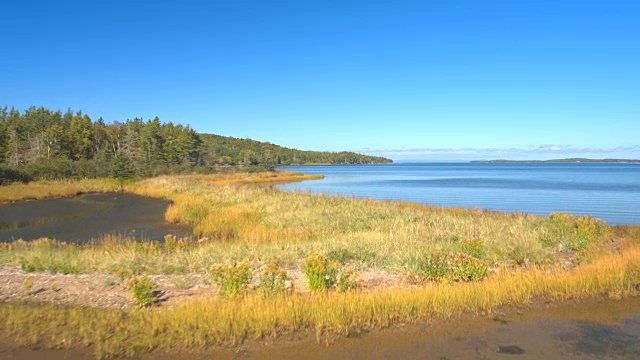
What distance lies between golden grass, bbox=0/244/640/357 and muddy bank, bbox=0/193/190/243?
43.1 ft

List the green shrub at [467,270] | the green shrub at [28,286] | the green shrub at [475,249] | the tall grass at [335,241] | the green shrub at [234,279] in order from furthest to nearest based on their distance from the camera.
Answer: the green shrub at [475,249] < the tall grass at [335,241] < the green shrub at [467,270] < the green shrub at [28,286] < the green shrub at [234,279]

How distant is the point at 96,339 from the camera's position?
6.38 meters

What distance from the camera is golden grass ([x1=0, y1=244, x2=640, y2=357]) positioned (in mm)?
6465

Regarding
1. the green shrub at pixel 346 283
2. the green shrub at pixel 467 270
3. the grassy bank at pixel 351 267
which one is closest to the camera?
the grassy bank at pixel 351 267

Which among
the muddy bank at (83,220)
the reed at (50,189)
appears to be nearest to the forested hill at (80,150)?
the reed at (50,189)

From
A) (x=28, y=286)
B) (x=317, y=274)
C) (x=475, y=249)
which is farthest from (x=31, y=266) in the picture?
(x=475, y=249)

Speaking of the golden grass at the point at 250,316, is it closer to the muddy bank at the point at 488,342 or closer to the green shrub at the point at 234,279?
the muddy bank at the point at 488,342

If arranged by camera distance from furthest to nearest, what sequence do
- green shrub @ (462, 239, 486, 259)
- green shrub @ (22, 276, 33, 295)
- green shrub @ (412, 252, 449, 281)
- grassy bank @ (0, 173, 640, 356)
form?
green shrub @ (462, 239, 486, 259)
green shrub @ (412, 252, 449, 281)
green shrub @ (22, 276, 33, 295)
grassy bank @ (0, 173, 640, 356)

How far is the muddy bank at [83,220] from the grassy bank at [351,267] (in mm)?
4470

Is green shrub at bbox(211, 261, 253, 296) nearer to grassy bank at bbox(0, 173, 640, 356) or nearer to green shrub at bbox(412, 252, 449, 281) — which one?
grassy bank at bbox(0, 173, 640, 356)

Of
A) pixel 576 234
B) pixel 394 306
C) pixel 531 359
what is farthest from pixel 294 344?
pixel 576 234

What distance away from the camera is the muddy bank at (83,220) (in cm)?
2152

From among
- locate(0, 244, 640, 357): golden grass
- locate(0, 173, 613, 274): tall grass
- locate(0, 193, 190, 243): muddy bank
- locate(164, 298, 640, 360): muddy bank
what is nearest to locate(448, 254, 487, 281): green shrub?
locate(0, 244, 640, 357): golden grass

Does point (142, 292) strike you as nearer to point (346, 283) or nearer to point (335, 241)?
point (346, 283)
